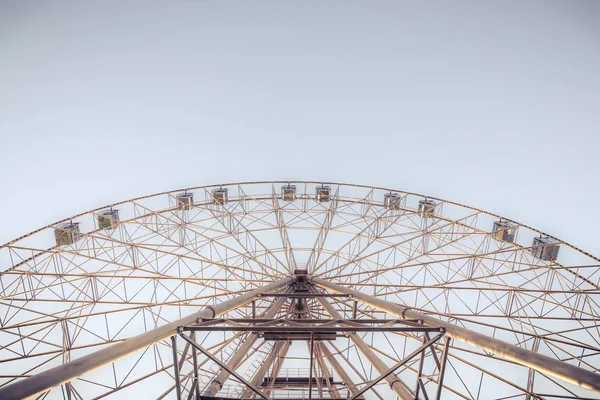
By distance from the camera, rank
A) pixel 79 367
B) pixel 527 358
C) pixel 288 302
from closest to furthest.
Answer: pixel 79 367 < pixel 527 358 < pixel 288 302

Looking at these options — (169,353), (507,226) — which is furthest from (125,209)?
(507,226)

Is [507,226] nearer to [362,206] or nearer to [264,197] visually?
[362,206]

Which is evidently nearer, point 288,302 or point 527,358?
point 527,358

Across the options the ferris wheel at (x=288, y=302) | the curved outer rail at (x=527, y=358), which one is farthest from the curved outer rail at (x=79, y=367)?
the curved outer rail at (x=527, y=358)

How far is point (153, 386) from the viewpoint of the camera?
3712 centimetres

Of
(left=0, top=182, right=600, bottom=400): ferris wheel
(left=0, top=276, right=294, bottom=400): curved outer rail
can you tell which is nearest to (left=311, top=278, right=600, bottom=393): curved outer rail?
(left=0, top=182, right=600, bottom=400): ferris wheel

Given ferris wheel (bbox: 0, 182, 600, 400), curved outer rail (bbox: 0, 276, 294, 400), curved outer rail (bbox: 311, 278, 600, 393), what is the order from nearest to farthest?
curved outer rail (bbox: 0, 276, 294, 400) → curved outer rail (bbox: 311, 278, 600, 393) → ferris wheel (bbox: 0, 182, 600, 400)

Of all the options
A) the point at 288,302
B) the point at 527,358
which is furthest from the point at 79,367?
the point at 288,302

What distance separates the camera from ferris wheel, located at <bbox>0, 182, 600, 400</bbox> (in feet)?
29.7

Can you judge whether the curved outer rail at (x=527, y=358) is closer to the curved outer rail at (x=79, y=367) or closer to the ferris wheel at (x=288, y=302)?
the ferris wheel at (x=288, y=302)

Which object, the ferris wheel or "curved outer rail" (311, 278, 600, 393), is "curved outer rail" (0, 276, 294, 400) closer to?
the ferris wheel

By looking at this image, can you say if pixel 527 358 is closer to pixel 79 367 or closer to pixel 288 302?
pixel 79 367

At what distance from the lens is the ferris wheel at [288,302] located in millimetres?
9047

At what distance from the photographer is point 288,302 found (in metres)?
23.6
